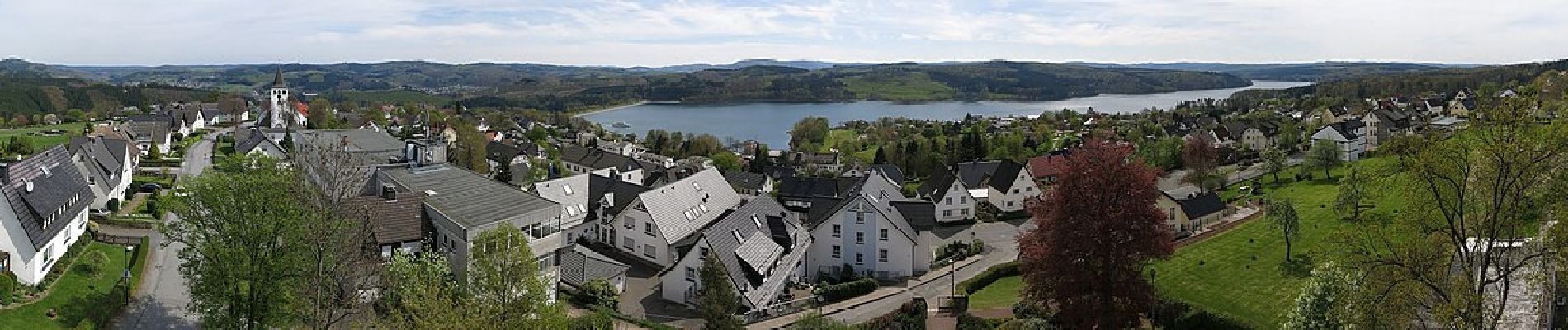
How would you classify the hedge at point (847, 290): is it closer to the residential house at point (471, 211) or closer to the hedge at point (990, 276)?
the hedge at point (990, 276)

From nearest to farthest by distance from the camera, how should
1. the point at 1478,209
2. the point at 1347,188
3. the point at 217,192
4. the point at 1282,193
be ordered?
1. the point at 1478,209
2. the point at 217,192
3. the point at 1347,188
4. the point at 1282,193

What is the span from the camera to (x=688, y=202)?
3781 centimetres

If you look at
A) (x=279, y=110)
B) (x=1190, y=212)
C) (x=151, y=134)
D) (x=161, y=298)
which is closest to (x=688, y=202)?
(x=161, y=298)

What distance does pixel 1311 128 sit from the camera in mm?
74062

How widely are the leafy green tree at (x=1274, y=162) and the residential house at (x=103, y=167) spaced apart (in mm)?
52830

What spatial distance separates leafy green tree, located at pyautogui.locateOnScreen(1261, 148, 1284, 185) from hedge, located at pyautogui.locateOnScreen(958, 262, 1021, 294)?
25926mm

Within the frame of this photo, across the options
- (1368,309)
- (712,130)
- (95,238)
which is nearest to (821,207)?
(95,238)

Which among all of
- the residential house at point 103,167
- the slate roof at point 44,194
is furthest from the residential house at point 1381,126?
the residential house at point 103,167

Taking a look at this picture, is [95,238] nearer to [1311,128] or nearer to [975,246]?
[975,246]

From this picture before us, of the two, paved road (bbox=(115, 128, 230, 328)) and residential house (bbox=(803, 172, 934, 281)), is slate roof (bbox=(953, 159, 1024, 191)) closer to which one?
residential house (bbox=(803, 172, 934, 281))

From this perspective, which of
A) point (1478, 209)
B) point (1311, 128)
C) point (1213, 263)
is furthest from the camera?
point (1311, 128)

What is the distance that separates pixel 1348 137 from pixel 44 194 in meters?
65.4

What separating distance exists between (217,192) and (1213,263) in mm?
28255

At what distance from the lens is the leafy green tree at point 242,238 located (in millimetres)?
18641
